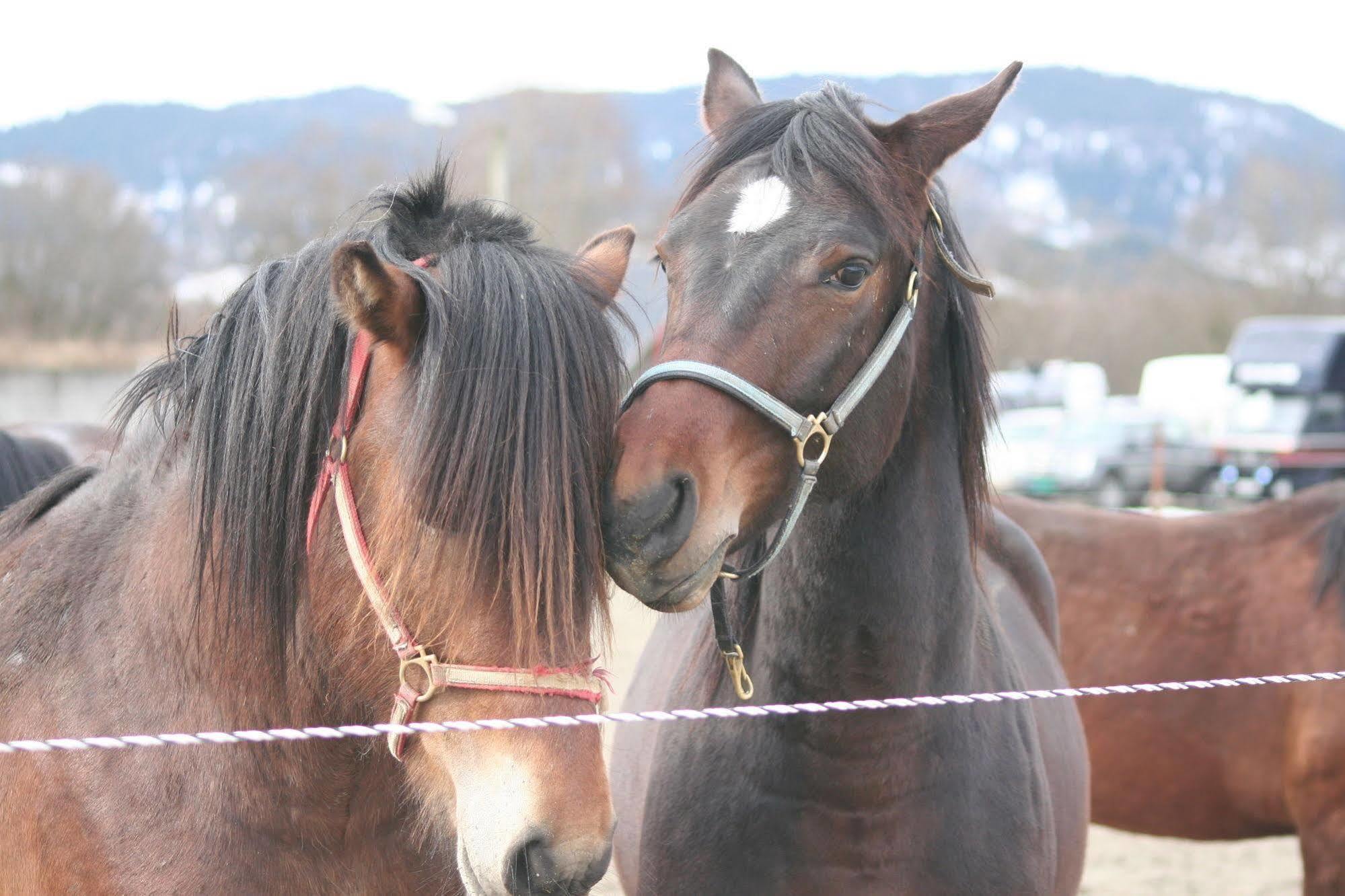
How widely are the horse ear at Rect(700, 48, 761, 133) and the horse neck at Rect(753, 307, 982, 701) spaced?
0.80 m

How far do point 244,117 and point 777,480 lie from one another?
11426 cm

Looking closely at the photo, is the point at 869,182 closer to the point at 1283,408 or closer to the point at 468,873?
the point at 468,873

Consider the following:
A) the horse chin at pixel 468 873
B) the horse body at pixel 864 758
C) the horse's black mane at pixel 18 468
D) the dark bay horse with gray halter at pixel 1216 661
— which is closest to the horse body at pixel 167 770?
the horse chin at pixel 468 873

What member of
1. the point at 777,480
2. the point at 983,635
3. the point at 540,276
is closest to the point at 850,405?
the point at 777,480

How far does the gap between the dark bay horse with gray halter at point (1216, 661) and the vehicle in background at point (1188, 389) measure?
2225 centimetres

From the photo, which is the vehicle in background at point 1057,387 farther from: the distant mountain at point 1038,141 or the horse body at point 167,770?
the horse body at point 167,770

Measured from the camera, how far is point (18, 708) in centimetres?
210

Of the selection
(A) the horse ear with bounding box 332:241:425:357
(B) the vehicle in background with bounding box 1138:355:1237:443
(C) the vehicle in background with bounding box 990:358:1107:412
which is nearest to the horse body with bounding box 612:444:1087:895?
(A) the horse ear with bounding box 332:241:425:357

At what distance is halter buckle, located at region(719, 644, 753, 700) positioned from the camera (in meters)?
2.50

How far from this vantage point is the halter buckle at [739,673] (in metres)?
2.50

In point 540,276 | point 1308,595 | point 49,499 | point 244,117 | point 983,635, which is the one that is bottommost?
point 244,117

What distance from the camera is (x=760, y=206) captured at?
2.28 m

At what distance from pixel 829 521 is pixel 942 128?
2.76 ft

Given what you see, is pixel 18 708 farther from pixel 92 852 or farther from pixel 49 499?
pixel 49 499
